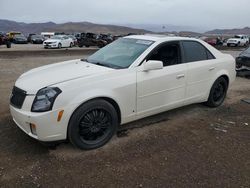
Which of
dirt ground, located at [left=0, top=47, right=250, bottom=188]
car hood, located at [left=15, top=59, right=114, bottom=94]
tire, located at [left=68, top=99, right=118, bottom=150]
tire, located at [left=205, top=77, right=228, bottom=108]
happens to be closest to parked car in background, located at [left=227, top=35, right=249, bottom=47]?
tire, located at [left=205, top=77, right=228, bottom=108]

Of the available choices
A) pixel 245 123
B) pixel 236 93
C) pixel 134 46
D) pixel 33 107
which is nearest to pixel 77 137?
pixel 33 107

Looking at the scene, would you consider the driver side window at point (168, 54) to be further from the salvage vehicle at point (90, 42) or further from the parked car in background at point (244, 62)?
the salvage vehicle at point (90, 42)

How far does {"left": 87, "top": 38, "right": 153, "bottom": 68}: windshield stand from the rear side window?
0.83m

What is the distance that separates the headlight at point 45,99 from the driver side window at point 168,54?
5.75 feet

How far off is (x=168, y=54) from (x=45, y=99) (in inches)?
93.3

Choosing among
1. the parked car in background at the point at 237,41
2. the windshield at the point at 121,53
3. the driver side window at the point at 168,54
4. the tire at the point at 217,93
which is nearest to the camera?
the windshield at the point at 121,53

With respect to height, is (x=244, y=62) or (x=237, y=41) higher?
(x=237, y=41)

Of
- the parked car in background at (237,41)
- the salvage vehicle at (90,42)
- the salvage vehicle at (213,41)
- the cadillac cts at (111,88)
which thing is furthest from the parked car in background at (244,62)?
the salvage vehicle at (213,41)

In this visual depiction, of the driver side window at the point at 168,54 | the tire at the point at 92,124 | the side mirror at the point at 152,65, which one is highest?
the driver side window at the point at 168,54

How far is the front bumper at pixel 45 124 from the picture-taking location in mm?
3547

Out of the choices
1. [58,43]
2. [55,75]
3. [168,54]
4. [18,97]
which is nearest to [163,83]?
[168,54]

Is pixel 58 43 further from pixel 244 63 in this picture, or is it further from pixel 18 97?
pixel 18 97

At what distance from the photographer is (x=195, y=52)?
5.36 meters

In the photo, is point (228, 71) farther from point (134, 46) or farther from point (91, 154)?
point (91, 154)
